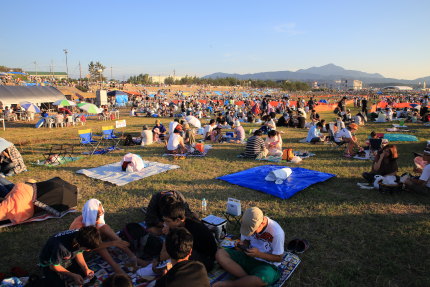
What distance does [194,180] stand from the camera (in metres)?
6.61

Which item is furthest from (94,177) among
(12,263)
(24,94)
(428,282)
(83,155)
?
(24,94)

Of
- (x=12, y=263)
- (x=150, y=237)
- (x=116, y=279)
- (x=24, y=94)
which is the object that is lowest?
(x=12, y=263)

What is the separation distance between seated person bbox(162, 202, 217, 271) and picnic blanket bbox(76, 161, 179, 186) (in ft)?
11.4

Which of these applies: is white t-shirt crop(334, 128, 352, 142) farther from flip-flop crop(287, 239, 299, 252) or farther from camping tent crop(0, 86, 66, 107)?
camping tent crop(0, 86, 66, 107)

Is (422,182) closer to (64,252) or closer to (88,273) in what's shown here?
(88,273)

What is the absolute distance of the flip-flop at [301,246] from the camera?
3.69 metres

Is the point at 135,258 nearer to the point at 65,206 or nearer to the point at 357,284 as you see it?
the point at 65,206

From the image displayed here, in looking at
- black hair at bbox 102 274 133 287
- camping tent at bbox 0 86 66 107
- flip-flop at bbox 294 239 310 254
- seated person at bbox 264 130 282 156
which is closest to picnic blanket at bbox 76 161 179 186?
seated person at bbox 264 130 282 156

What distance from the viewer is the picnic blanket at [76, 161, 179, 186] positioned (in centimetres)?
668

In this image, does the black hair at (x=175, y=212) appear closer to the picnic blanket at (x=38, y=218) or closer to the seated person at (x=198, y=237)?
the seated person at (x=198, y=237)

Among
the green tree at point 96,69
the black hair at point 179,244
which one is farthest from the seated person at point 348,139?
the green tree at point 96,69

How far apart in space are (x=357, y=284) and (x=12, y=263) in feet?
13.7

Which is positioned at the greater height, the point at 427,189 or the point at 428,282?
the point at 427,189

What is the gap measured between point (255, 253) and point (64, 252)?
78.1 inches
